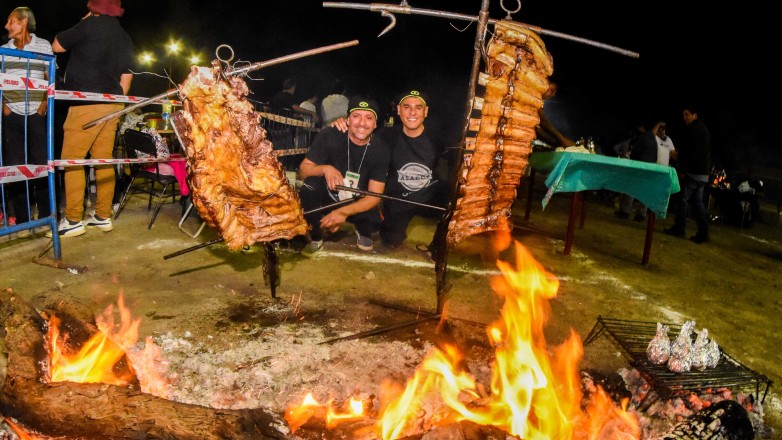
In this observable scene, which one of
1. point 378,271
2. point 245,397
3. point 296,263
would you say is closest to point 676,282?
point 378,271

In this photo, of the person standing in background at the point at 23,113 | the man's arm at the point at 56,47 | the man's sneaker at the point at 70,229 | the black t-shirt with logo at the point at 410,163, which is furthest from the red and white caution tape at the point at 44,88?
the black t-shirt with logo at the point at 410,163

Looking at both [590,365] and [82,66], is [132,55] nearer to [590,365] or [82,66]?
[82,66]

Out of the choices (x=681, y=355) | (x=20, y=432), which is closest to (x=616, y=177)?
(x=681, y=355)

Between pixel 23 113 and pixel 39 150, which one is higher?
pixel 23 113

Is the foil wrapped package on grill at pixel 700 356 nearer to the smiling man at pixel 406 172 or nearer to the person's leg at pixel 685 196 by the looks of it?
the smiling man at pixel 406 172

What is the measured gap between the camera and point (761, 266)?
796cm

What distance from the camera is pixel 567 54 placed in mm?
27516

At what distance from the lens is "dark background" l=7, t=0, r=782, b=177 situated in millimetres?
18672

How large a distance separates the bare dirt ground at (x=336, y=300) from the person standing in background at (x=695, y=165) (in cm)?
152

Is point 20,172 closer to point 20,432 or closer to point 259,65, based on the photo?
point 259,65

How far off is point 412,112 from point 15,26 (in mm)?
5144

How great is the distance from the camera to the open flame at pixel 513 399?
2.79 m

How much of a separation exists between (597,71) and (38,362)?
30.4m

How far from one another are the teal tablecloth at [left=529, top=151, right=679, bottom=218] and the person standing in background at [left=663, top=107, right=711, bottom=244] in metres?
3.24
